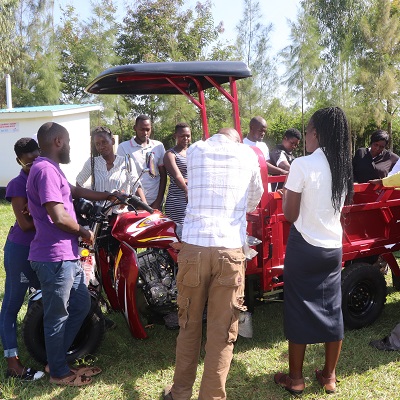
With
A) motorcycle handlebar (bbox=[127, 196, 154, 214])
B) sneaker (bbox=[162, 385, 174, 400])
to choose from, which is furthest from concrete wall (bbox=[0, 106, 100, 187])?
sneaker (bbox=[162, 385, 174, 400])

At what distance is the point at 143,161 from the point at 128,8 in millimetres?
17197

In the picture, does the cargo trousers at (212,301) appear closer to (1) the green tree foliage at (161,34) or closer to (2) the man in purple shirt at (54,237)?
(2) the man in purple shirt at (54,237)

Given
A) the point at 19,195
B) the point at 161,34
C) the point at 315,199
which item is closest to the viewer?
the point at 315,199

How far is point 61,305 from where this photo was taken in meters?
2.98

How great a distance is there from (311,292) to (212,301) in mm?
667

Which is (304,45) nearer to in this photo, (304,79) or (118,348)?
(304,79)

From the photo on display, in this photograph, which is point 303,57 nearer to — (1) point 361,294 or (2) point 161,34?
(2) point 161,34

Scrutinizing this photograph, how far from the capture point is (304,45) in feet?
53.9

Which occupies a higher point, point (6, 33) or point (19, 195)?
point (6, 33)

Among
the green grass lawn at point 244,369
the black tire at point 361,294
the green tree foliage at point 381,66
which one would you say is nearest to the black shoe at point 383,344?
the green grass lawn at point 244,369

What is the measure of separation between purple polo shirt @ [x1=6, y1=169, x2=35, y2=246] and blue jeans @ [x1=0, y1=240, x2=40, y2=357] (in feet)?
0.13

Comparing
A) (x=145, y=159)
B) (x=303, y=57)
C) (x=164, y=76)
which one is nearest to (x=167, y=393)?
(x=164, y=76)

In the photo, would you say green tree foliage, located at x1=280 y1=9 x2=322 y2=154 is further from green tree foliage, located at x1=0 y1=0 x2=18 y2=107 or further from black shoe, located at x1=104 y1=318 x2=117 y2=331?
black shoe, located at x1=104 y1=318 x2=117 y2=331

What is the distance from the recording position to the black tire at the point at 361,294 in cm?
390
